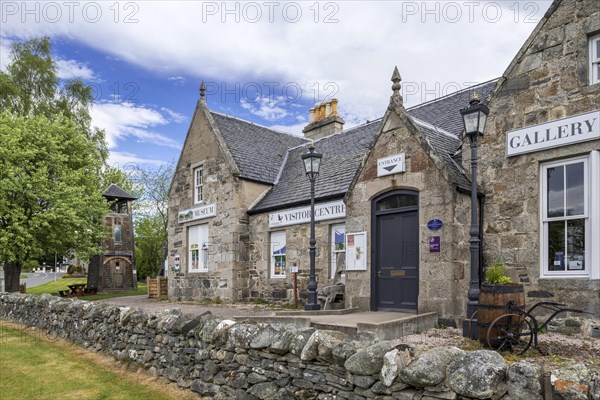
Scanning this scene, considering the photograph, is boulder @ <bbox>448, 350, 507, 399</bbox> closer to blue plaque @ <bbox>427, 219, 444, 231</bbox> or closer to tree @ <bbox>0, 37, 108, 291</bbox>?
blue plaque @ <bbox>427, 219, 444, 231</bbox>

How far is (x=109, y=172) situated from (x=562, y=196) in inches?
1718

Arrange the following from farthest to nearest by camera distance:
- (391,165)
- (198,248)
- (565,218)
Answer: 1. (198,248)
2. (391,165)
3. (565,218)

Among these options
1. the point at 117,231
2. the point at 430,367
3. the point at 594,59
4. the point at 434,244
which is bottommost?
the point at 430,367

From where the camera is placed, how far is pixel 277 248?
1686cm

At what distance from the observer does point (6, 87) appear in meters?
28.5

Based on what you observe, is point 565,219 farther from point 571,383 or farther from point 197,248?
point 197,248

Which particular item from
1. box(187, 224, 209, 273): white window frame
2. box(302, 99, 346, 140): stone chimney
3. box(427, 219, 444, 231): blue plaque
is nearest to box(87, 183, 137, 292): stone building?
box(187, 224, 209, 273): white window frame

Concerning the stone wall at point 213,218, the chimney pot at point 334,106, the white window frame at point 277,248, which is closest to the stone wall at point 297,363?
the white window frame at point 277,248

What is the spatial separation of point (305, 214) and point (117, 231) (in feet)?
73.6

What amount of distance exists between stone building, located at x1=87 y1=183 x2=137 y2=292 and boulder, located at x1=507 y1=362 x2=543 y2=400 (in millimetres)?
31891

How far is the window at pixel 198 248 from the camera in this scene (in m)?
19.4

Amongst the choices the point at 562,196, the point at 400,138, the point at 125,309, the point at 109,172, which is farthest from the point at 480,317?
the point at 109,172

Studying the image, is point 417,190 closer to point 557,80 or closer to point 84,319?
point 557,80

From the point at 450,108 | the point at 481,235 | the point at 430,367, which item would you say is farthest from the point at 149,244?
the point at 430,367
